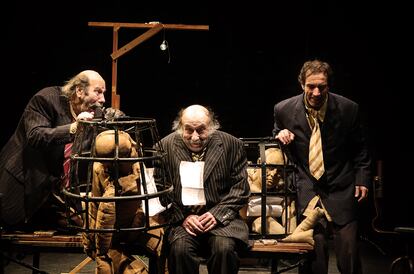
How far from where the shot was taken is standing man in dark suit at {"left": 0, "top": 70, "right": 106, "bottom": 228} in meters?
3.83

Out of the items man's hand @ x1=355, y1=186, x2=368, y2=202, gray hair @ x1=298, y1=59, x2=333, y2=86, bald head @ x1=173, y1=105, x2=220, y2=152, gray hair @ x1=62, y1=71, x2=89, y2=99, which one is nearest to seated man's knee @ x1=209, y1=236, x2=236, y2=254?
A: bald head @ x1=173, y1=105, x2=220, y2=152

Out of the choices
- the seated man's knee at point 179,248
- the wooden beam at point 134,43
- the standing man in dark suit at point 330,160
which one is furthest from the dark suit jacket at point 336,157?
the wooden beam at point 134,43

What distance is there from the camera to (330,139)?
13.0 ft

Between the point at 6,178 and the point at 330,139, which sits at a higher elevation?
the point at 330,139

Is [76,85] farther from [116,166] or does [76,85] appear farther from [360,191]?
[360,191]

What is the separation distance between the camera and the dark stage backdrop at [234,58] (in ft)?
19.2

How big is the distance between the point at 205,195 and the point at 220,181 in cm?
12

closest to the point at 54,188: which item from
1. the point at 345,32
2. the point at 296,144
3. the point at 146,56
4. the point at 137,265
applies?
the point at 137,265

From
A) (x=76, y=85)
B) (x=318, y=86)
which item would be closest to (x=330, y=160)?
(x=318, y=86)

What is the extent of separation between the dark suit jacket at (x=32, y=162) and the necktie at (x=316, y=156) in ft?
4.84

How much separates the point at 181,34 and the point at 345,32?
59.1 inches

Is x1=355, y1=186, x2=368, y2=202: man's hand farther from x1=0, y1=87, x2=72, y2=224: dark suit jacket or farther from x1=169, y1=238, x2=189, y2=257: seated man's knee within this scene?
x1=0, y1=87, x2=72, y2=224: dark suit jacket

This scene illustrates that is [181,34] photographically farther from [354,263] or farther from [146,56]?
[354,263]

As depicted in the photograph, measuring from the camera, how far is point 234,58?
5.93m
